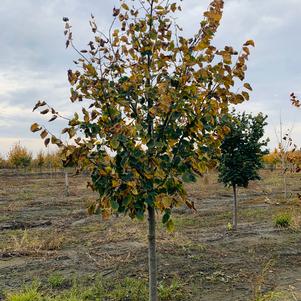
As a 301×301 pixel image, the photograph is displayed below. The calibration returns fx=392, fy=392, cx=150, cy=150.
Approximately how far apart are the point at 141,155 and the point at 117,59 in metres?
0.99

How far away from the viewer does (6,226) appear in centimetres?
1196

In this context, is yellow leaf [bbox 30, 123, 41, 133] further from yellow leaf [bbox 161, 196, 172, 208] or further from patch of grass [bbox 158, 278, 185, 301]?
patch of grass [bbox 158, 278, 185, 301]

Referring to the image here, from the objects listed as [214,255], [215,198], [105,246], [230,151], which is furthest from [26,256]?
[215,198]

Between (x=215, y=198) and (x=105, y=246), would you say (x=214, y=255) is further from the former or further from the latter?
(x=215, y=198)

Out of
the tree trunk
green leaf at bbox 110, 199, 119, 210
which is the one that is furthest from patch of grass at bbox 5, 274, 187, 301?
green leaf at bbox 110, 199, 119, 210

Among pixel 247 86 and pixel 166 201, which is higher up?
pixel 247 86

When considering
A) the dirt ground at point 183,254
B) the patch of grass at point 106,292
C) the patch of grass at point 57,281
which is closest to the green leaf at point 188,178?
the dirt ground at point 183,254

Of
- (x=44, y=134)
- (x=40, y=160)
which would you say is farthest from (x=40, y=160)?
(x=44, y=134)

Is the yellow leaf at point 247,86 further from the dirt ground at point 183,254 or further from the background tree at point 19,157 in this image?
the background tree at point 19,157

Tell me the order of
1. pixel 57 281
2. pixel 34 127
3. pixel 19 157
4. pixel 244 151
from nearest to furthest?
1. pixel 34 127
2. pixel 57 281
3. pixel 244 151
4. pixel 19 157

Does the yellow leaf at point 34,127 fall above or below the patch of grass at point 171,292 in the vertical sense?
above

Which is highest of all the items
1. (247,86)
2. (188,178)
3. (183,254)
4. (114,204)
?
(247,86)

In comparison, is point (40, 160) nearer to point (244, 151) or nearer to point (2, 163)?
point (2, 163)

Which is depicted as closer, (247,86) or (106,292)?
(247,86)
